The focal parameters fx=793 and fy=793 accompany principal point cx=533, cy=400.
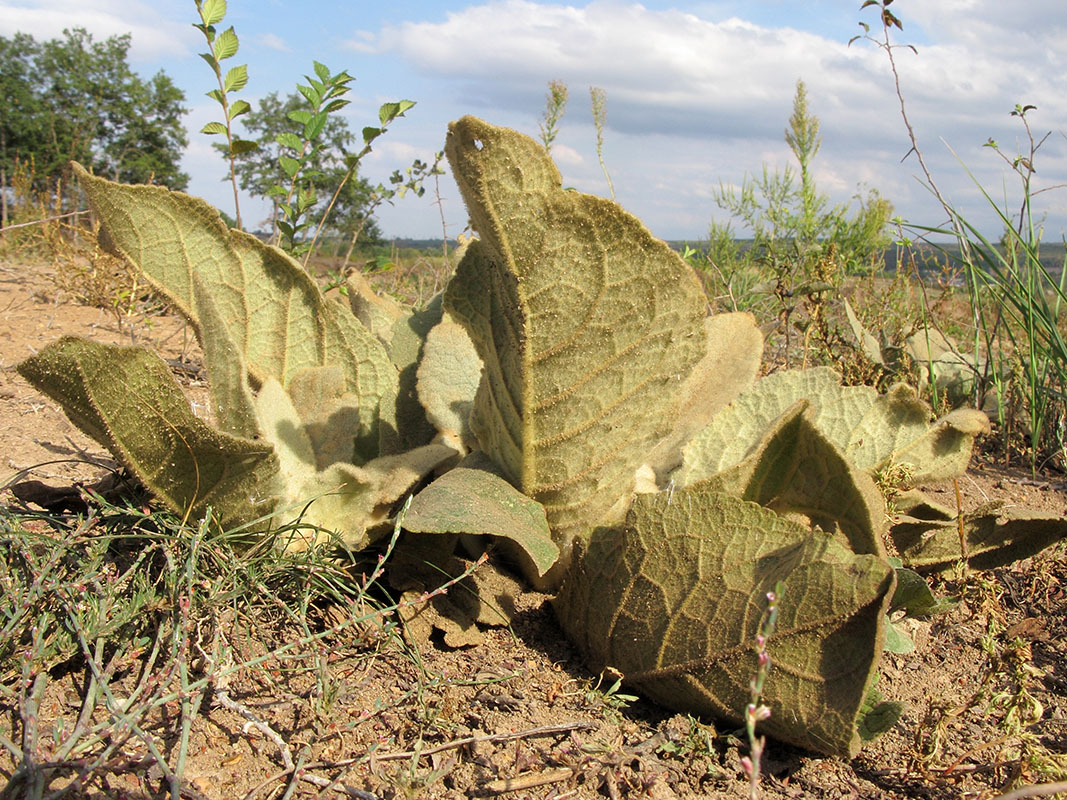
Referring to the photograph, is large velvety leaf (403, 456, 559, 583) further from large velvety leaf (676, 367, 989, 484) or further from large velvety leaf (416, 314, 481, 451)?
large velvety leaf (676, 367, 989, 484)

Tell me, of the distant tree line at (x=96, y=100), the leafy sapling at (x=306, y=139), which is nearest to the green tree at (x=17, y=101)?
the distant tree line at (x=96, y=100)

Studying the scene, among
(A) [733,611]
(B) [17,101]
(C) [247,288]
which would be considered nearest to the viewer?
(A) [733,611]

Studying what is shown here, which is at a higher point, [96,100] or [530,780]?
[96,100]

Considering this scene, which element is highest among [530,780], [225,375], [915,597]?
[225,375]

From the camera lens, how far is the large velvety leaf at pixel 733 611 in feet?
3.78

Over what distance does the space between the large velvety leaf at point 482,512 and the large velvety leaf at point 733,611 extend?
14cm

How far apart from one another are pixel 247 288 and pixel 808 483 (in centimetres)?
115

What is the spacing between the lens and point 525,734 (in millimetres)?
1207

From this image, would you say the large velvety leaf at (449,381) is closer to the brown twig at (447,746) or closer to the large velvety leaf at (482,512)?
the large velvety leaf at (482,512)

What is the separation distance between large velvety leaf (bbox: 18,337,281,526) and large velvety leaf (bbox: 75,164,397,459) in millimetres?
153

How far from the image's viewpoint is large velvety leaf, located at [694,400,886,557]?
4.15ft

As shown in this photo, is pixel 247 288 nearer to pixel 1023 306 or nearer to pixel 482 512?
pixel 482 512

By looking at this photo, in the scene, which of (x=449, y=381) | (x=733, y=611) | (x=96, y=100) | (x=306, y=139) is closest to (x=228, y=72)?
(x=306, y=139)

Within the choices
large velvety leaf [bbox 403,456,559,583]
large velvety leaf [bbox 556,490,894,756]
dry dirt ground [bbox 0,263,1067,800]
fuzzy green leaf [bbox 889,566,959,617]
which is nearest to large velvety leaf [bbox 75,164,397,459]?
large velvety leaf [bbox 403,456,559,583]
